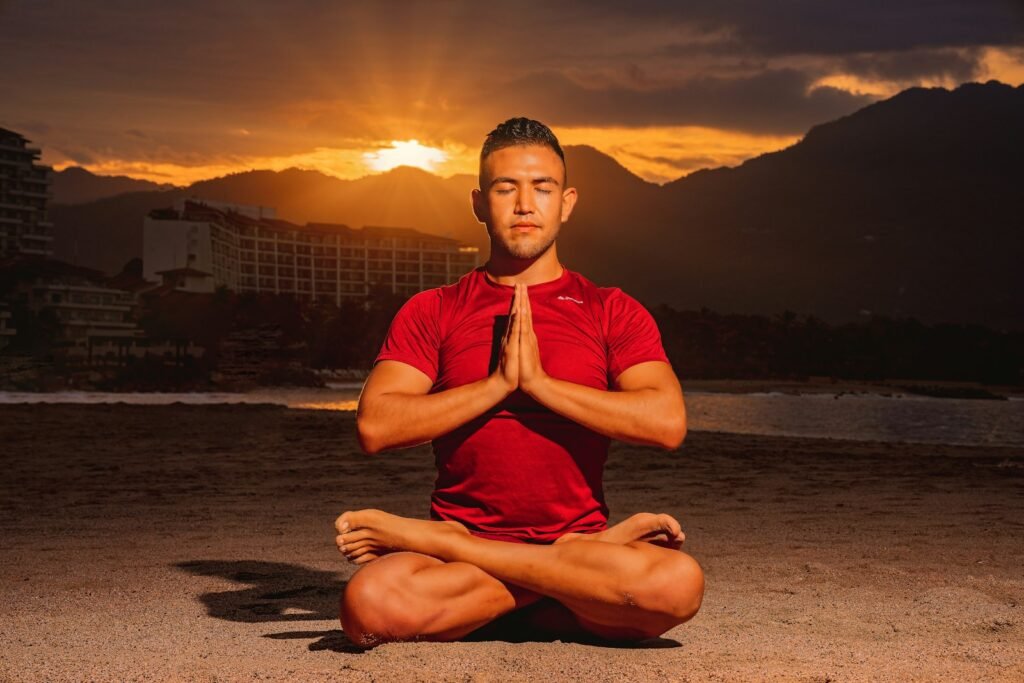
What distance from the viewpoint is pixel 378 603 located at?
4441 mm

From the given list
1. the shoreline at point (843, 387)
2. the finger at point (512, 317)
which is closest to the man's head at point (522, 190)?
the finger at point (512, 317)

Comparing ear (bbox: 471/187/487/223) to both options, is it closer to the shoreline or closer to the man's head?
the man's head

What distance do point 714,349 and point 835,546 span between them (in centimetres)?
9080

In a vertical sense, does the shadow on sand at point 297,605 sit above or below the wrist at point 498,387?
below

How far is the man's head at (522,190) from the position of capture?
4.58m

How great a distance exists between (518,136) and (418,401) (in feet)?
3.74

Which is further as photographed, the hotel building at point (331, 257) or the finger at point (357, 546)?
the hotel building at point (331, 257)

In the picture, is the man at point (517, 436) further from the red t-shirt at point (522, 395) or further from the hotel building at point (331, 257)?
the hotel building at point (331, 257)

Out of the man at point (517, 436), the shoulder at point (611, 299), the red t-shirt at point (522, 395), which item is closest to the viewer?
the man at point (517, 436)

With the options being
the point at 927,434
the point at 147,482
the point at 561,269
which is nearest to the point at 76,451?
the point at 147,482

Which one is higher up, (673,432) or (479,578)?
(673,432)

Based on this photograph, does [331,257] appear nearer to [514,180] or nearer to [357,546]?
[514,180]

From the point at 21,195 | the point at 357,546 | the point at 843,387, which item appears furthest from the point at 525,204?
the point at 21,195

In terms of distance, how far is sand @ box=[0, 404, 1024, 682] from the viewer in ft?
14.9
